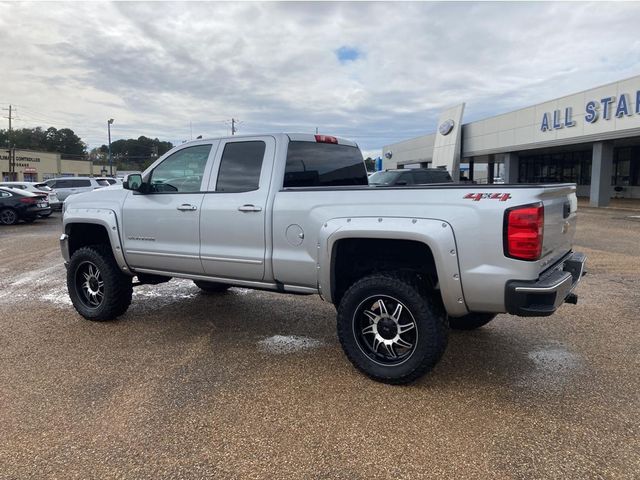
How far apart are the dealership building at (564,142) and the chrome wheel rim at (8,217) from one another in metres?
24.4

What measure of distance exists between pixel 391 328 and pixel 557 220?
4.84 feet

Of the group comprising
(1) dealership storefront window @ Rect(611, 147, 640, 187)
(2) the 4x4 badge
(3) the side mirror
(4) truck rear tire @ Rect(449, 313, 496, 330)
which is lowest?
A: (4) truck rear tire @ Rect(449, 313, 496, 330)

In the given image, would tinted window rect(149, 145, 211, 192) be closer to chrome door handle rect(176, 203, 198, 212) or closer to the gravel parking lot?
chrome door handle rect(176, 203, 198, 212)

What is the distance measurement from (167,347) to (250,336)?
2.68 ft

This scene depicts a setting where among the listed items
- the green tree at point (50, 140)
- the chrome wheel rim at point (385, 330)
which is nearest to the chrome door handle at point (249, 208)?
the chrome wheel rim at point (385, 330)

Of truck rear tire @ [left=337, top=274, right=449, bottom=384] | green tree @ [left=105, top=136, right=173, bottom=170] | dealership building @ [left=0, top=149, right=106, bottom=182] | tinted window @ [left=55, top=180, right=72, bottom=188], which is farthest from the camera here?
green tree @ [left=105, top=136, right=173, bottom=170]

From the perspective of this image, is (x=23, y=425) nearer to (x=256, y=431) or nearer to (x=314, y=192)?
(x=256, y=431)

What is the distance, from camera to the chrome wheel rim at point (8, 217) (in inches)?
728

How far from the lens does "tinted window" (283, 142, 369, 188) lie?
4.71m

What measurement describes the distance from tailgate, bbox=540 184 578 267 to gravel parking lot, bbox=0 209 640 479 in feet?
3.41

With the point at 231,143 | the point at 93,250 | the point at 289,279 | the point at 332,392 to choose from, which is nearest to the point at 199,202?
the point at 231,143

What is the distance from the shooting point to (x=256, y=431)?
3.23 metres

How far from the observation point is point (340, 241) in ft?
13.3

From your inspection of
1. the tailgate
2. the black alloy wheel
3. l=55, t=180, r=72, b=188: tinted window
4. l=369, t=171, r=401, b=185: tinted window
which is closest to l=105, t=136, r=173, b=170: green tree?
l=55, t=180, r=72, b=188: tinted window
